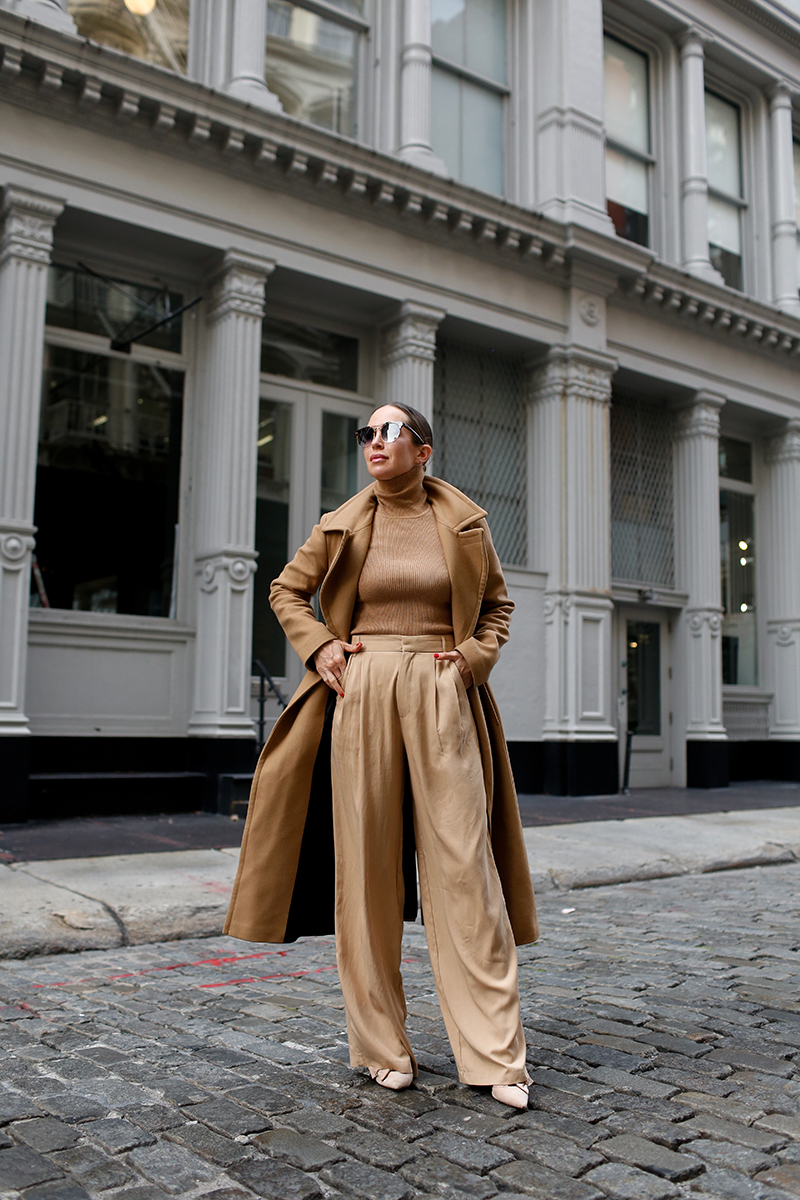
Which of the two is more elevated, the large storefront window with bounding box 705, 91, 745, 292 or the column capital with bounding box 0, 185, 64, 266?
the large storefront window with bounding box 705, 91, 745, 292

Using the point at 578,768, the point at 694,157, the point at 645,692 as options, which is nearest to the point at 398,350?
the point at 578,768

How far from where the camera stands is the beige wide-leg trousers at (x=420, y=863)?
289cm

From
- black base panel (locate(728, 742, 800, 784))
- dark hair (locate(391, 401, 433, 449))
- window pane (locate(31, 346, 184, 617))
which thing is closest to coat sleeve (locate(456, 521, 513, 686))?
dark hair (locate(391, 401, 433, 449))

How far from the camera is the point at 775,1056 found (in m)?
3.33

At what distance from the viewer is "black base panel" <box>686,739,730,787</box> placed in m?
14.3

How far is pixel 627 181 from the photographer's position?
48.8 ft

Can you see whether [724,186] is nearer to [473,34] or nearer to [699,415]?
[699,415]

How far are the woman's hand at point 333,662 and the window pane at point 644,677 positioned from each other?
38.2 feet

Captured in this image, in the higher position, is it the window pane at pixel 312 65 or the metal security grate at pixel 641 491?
the window pane at pixel 312 65

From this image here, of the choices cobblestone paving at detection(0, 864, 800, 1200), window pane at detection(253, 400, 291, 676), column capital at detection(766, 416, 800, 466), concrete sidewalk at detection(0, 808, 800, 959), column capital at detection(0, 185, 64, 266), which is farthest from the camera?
column capital at detection(766, 416, 800, 466)

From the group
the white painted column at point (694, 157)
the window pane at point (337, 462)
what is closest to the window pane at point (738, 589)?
the white painted column at point (694, 157)

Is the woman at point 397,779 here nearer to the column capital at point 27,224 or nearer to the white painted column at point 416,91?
the column capital at point 27,224

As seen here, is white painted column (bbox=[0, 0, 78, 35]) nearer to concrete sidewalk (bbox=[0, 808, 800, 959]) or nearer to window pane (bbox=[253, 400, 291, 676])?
window pane (bbox=[253, 400, 291, 676])

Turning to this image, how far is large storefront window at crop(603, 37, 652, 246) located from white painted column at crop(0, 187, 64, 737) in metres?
8.53
